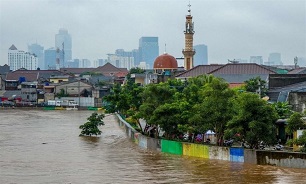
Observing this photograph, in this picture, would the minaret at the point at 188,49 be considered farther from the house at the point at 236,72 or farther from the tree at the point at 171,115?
the tree at the point at 171,115

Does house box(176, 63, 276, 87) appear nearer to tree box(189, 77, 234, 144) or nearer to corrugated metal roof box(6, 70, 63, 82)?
tree box(189, 77, 234, 144)

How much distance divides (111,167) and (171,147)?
4049 millimetres

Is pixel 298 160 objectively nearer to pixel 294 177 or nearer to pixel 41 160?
pixel 294 177

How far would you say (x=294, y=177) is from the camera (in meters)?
19.9

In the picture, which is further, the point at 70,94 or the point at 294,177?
the point at 70,94

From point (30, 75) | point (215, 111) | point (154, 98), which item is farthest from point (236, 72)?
point (30, 75)

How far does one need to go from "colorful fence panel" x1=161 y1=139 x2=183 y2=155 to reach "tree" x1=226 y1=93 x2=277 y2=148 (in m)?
3.48

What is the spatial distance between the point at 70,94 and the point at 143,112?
4437 cm

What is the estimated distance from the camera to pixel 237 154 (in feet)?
75.3

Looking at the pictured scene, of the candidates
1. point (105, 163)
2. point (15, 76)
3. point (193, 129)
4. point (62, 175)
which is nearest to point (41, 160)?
point (105, 163)

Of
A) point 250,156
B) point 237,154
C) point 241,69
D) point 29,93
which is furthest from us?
point 29,93

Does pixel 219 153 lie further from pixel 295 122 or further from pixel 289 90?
pixel 289 90

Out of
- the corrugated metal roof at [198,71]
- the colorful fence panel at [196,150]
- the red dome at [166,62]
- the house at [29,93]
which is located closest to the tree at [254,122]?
the colorful fence panel at [196,150]

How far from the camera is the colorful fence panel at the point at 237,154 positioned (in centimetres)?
2278
